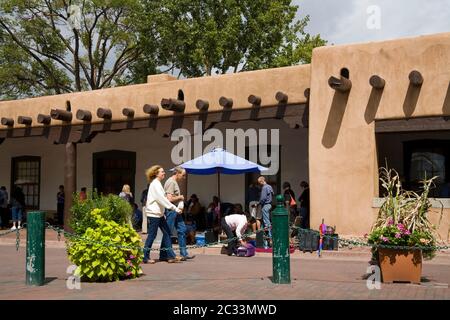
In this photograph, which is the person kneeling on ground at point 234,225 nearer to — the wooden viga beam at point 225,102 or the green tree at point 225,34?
the wooden viga beam at point 225,102

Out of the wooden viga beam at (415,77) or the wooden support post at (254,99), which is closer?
the wooden viga beam at (415,77)

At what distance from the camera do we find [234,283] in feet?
27.0

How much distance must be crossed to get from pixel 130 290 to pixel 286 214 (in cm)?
220

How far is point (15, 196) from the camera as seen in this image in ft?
66.6

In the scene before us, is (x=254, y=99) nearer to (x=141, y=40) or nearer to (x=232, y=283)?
(x=232, y=283)

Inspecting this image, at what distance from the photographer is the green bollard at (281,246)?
25.8 feet

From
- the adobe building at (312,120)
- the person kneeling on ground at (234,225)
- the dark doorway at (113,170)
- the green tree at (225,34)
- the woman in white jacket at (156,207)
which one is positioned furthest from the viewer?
the green tree at (225,34)

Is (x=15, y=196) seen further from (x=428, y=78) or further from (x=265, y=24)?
(x=265, y=24)

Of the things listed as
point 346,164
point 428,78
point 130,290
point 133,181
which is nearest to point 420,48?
point 428,78

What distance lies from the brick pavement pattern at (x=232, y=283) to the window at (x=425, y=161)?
555 cm

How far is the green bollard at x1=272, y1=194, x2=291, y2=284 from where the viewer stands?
25.8 ft

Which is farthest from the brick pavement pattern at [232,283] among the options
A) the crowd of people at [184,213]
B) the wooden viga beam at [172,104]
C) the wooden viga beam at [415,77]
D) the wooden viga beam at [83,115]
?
the wooden viga beam at [83,115]

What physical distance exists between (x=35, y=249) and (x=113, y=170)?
13740 mm

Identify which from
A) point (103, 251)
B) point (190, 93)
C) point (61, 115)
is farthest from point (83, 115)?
point (103, 251)
